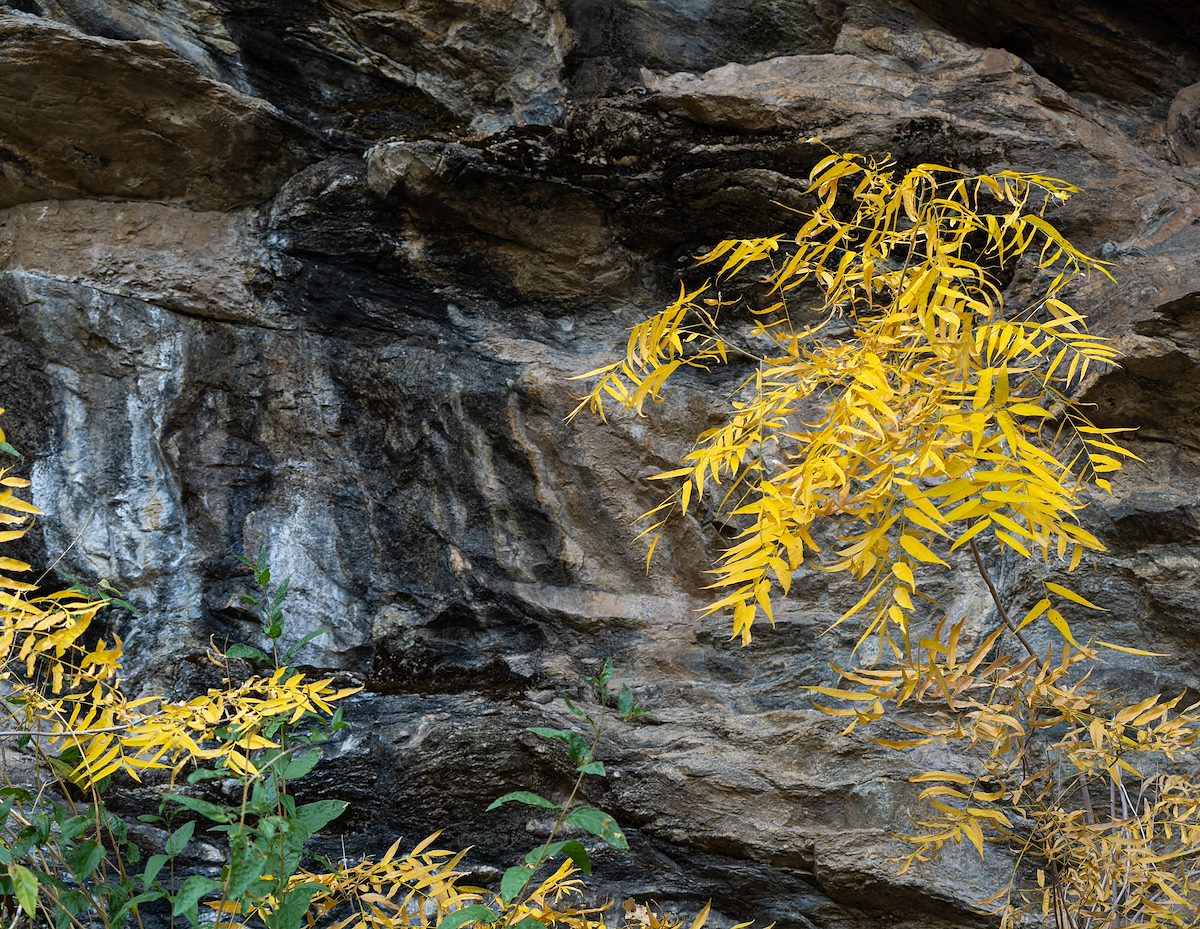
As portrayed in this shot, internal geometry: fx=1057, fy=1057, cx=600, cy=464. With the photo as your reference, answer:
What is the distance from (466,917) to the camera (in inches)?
57.4

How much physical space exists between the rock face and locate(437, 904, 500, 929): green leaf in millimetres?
945

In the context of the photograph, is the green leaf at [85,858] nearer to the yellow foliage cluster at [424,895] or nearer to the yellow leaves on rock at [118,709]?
the yellow leaves on rock at [118,709]

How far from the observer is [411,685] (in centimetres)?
262

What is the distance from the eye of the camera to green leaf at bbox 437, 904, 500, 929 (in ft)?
4.76

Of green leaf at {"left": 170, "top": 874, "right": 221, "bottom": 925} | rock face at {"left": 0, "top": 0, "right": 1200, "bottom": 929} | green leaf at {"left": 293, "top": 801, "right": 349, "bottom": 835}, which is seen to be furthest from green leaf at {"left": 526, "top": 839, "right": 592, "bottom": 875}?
rock face at {"left": 0, "top": 0, "right": 1200, "bottom": 929}

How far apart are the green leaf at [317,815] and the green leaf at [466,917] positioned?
224 millimetres

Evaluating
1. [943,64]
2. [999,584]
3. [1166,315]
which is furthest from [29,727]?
[943,64]

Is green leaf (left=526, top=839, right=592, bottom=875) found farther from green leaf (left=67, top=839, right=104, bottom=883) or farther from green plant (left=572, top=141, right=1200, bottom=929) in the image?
green leaf (left=67, top=839, right=104, bottom=883)

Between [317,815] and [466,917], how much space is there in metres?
0.28

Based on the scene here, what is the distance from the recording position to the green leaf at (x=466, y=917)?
145 cm

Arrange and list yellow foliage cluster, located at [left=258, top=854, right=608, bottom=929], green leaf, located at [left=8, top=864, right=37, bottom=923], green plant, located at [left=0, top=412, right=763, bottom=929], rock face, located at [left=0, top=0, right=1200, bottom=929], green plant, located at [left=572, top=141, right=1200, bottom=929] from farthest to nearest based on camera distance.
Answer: rock face, located at [left=0, top=0, right=1200, bottom=929] < yellow foliage cluster, located at [left=258, top=854, right=608, bottom=929] < green plant, located at [left=0, top=412, right=763, bottom=929] < green plant, located at [left=572, top=141, right=1200, bottom=929] < green leaf, located at [left=8, top=864, right=37, bottom=923]

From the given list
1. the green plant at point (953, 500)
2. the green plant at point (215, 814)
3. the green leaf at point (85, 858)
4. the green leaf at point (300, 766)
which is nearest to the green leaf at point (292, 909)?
the green plant at point (215, 814)

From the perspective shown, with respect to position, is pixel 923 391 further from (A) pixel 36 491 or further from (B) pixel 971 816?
(A) pixel 36 491

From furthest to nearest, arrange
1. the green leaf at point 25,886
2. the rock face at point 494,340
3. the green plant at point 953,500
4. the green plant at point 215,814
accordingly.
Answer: the rock face at point 494,340 < the green plant at point 215,814 < the green plant at point 953,500 < the green leaf at point 25,886
